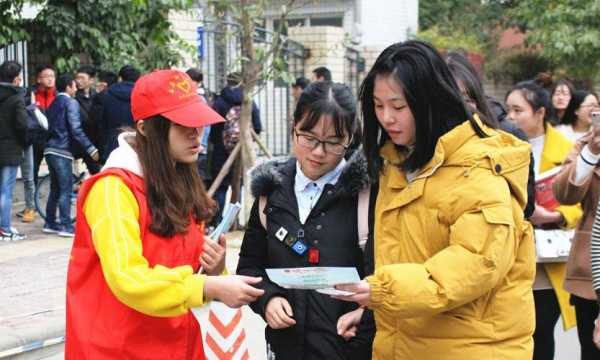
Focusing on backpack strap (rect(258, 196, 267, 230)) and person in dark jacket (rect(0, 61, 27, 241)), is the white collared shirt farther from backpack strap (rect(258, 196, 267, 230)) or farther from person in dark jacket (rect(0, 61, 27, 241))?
person in dark jacket (rect(0, 61, 27, 241))

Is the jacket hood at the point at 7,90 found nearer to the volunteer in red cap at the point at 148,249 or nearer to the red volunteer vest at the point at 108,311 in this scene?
the volunteer in red cap at the point at 148,249

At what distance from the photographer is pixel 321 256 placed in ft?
10.0

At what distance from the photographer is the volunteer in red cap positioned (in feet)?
8.93

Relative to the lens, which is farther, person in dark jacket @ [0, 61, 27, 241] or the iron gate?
the iron gate

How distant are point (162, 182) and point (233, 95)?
8.10m

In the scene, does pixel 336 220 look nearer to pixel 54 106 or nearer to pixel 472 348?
pixel 472 348

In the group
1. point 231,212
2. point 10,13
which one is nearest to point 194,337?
point 231,212

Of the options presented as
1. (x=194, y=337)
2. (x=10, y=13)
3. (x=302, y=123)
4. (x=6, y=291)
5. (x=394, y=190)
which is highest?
(x=10, y=13)

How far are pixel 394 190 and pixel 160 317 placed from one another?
0.89m

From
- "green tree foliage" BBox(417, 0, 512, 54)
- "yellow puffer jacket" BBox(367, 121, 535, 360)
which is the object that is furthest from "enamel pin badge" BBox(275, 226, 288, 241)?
"green tree foliage" BBox(417, 0, 512, 54)

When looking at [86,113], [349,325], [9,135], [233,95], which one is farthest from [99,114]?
[349,325]

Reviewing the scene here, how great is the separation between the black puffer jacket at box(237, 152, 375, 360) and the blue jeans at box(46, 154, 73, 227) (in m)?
7.45

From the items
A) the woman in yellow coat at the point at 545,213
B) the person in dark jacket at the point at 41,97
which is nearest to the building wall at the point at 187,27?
the person in dark jacket at the point at 41,97

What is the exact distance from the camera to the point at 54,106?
10336 mm
